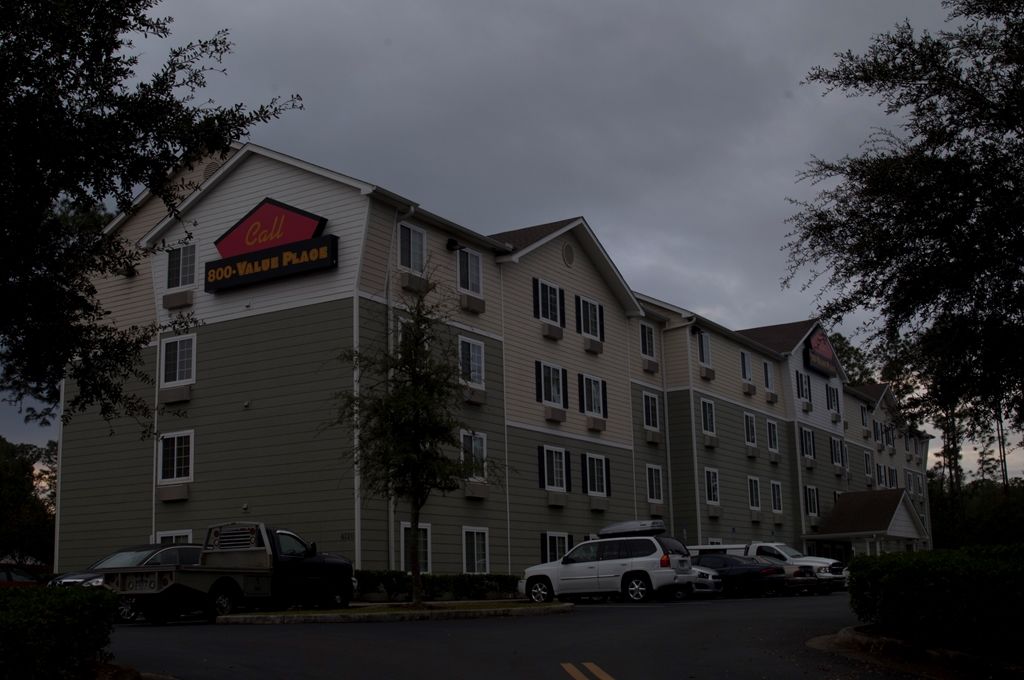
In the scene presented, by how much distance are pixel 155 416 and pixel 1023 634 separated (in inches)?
1082

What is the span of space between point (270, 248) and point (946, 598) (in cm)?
2347

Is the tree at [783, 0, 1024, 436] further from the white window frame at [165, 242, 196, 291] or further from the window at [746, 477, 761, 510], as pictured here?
the window at [746, 477, 761, 510]

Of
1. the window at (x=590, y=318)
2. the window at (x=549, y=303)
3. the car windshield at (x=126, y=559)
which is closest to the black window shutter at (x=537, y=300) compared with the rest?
the window at (x=549, y=303)

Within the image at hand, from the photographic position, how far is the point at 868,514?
5703cm

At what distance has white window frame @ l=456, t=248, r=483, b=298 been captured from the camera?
3547cm

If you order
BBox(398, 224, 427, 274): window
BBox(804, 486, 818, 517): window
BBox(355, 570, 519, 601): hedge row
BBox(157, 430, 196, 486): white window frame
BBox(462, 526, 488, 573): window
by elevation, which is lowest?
BBox(355, 570, 519, 601): hedge row

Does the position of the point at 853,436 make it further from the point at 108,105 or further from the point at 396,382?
the point at 108,105

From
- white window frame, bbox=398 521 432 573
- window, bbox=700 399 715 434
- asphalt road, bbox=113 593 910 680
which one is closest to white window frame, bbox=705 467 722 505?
window, bbox=700 399 715 434

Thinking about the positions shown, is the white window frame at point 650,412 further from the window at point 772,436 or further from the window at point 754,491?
the window at point 772,436

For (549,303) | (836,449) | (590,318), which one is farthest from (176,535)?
(836,449)

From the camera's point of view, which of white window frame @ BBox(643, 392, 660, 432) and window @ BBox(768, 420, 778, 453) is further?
window @ BBox(768, 420, 778, 453)

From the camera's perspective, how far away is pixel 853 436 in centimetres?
6550

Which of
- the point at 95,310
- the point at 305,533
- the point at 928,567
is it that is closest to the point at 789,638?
the point at 928,567

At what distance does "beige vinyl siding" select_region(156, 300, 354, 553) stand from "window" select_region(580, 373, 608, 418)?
488 inches
